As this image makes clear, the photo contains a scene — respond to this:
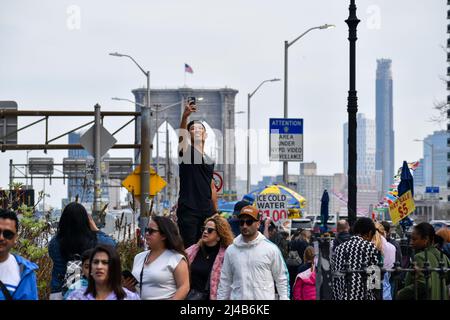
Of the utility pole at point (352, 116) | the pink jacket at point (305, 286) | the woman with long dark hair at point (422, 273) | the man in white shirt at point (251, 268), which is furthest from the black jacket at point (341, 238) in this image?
the man in white shirt at point (251, 268)

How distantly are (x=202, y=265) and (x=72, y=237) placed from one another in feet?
3.99

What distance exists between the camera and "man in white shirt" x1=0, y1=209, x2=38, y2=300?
8141mm

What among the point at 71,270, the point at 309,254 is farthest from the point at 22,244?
the point at 71,270

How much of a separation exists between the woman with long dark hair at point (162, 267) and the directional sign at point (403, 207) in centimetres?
1228

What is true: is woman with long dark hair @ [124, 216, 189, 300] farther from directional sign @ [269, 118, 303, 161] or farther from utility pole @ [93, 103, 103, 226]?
directional sign @ [269, 118, 303, 161]

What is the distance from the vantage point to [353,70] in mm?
21016

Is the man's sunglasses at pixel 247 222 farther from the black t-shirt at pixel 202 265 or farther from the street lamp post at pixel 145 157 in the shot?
the street lamp post at pixel 145 157

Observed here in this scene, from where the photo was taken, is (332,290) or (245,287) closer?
(245,287)

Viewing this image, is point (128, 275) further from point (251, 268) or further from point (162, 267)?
point (251, 268)

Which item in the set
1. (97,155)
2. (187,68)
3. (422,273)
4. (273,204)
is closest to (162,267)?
(422,273)

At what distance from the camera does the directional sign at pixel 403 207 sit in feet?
70.9

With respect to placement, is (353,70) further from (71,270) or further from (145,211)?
(71,270)

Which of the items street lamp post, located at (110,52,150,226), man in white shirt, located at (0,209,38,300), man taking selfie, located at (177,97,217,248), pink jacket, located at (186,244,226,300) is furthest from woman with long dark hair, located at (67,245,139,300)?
street lamp post, located at (110,52,150,226)
